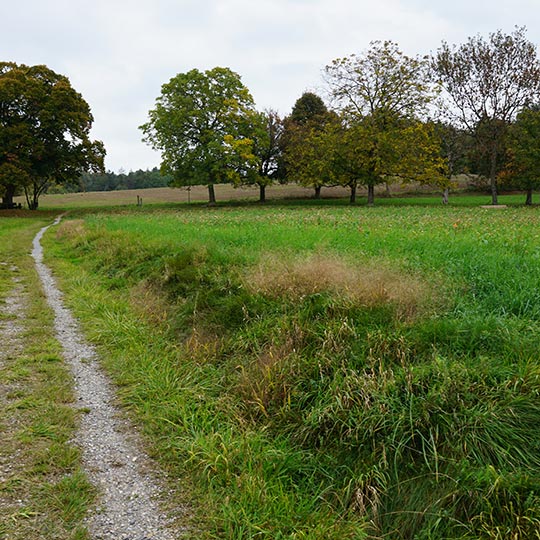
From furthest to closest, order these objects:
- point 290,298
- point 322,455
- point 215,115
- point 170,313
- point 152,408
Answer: point 215,115, point 170,313, point 290,298, point 152,408, point 322,455

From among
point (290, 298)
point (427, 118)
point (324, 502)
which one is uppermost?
point (427, 118)

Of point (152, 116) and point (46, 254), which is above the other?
point (152, 116)

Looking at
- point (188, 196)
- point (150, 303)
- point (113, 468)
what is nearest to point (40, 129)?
point (188, 196)

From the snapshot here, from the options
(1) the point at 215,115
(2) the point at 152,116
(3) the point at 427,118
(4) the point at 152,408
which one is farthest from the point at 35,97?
(4) the point at 152,408

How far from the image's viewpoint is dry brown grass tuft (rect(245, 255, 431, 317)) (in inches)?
203

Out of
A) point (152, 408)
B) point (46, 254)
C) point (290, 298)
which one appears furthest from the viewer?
point (46, 254)

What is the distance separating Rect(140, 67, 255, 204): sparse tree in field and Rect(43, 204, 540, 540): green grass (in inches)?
1479

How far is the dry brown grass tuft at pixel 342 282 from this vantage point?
5160 millimetres

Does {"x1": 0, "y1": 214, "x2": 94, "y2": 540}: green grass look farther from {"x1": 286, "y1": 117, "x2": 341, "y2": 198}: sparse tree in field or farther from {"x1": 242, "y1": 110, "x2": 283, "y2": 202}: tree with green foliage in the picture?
{"x1": 242, "y1": 110, "x2": 283, "y2": 202}: tree with green foliage

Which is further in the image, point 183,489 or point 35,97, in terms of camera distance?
point 35,97

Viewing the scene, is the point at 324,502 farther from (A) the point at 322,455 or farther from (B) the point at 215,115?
(B) the point at 215,115

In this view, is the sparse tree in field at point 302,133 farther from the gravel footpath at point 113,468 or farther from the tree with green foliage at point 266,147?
the gravel footpath at point 113,468

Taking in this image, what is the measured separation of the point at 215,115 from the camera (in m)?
44.4

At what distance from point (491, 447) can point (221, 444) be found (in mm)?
2099
